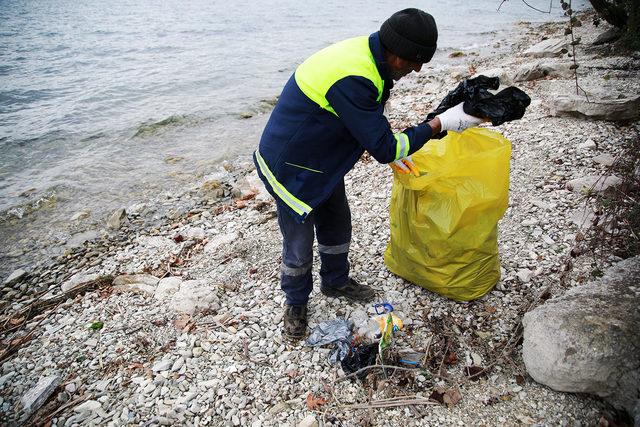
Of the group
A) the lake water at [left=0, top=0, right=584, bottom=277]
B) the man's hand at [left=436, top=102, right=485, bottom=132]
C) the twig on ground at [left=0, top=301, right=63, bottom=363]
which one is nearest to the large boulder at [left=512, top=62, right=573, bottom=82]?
the lake water at [left=0, top=0, right=584, bottom=277]

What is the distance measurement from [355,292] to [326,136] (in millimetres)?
1373

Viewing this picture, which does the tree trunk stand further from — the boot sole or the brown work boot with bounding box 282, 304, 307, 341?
the brown work boot with bounding box 282, 304, 307, 341

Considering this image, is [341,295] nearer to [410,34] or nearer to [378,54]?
[378,54]

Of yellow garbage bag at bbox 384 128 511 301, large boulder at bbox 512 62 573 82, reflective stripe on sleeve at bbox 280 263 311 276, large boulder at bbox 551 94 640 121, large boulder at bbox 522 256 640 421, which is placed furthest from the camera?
large boulder at bbox 512 62 573 82

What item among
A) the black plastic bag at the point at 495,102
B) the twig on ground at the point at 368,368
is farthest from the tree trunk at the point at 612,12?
the twig on ground at the point at 368,368

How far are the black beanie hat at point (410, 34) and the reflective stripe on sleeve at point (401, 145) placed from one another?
40 cm

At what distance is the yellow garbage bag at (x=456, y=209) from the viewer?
2240 millimetres

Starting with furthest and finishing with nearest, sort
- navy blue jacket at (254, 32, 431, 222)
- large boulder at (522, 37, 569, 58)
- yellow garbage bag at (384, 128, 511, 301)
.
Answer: large boulder at (522, 37, 569, 58) < yellow garbage bag at (384, 128, 511, 301) < navy blue jacket at (254, 32, 431, 222)

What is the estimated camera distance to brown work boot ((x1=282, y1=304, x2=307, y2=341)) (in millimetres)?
2610

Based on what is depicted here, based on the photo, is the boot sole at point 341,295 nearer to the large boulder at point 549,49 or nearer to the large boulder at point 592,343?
the large boulder at point 592,343

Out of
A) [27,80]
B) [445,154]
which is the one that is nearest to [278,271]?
[445,154]

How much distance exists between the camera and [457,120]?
2131 mm

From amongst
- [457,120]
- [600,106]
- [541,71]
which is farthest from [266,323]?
[541,71]

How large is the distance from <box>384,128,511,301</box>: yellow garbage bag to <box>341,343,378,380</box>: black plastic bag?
678 millimetres
